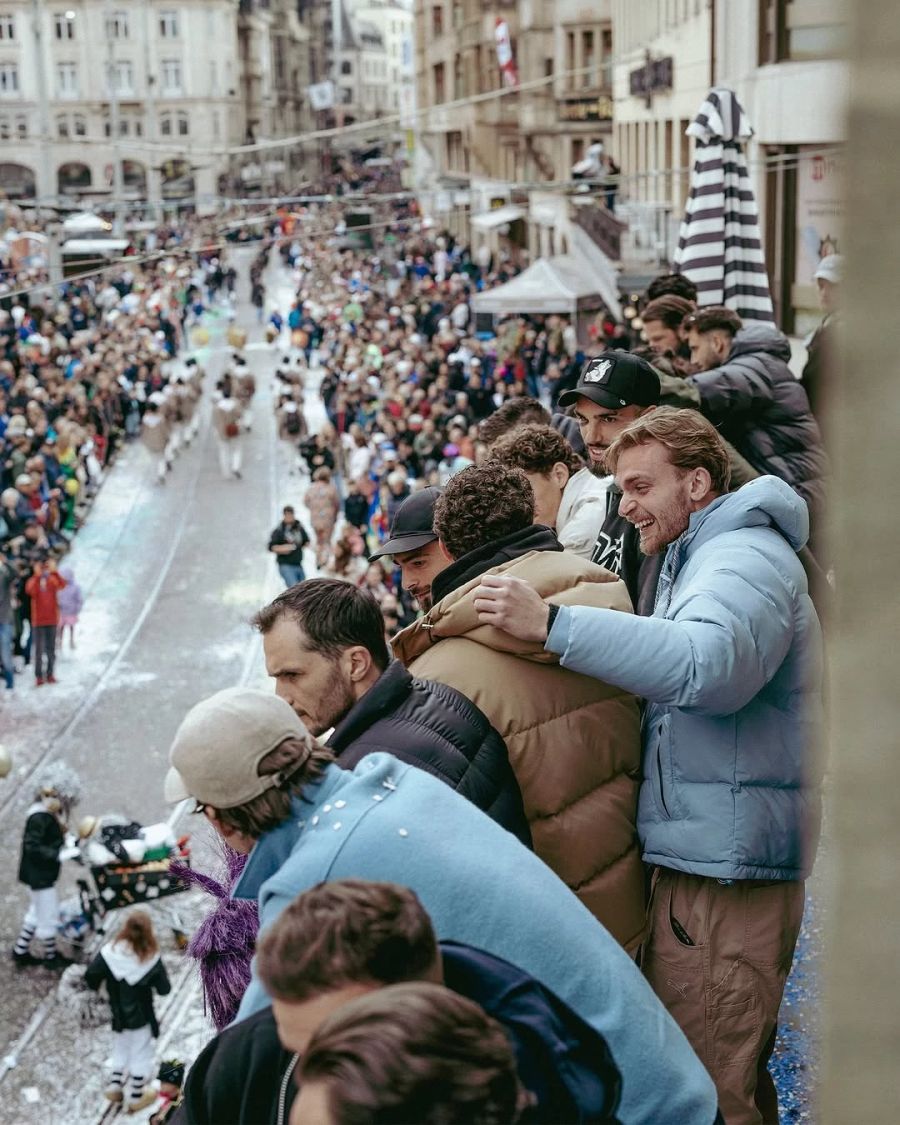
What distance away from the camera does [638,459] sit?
3.38 m

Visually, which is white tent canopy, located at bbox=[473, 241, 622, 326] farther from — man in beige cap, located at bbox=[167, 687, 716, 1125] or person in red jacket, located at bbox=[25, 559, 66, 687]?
man in beige cap, located at bbox=[167, 687, 716, 1125]

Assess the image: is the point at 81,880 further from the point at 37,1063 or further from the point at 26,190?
the point at 26,190

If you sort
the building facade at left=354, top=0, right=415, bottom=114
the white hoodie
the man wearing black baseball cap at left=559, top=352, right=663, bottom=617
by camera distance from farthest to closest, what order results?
the building facade at left=354, top=0, right=415, bottom=114 < the white hoodie < the man wearing black baseball cap at left=559, top=352, right=663, bottom=617

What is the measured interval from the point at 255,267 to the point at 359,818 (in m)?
58.1

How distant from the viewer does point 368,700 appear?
3.07 metres

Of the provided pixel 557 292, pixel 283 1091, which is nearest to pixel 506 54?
pixel 557 292

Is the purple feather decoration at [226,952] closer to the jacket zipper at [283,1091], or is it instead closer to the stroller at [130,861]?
the jacket zipper at [283,1091]

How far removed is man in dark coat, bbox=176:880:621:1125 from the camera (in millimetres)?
1818

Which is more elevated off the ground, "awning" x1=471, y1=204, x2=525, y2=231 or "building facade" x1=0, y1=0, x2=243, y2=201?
"building facade" x1=0, y1=0, x2=243, y2=201

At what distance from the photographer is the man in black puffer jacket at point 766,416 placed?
224 inches

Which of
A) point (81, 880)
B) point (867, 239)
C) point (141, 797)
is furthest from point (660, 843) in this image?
point (141, 797)

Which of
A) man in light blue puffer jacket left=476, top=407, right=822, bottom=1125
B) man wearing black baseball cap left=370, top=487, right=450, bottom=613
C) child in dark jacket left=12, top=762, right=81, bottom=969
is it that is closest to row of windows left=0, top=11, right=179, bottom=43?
child in dark jacket left=12, top=762, right=81, bottom=969

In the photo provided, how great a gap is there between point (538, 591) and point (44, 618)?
15.3 metres

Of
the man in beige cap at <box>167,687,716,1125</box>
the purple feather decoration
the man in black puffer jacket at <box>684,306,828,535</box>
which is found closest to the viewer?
the man in beige cap at <box>167,687,716,1125</box>
